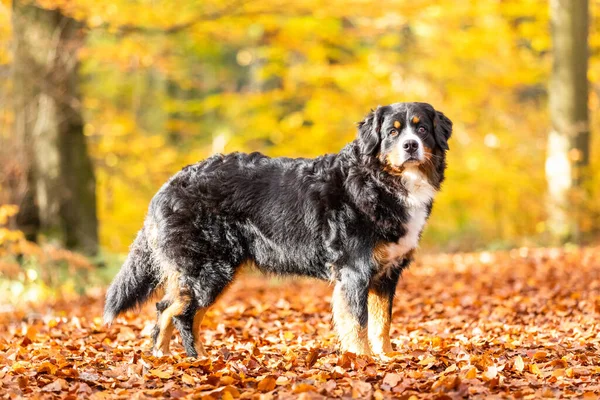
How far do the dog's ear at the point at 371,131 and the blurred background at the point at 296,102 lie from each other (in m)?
5.53

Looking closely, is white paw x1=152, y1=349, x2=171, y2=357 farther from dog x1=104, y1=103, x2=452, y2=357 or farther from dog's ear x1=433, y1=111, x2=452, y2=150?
dog's ear x1=433, y1=111, x2=452, y2=150

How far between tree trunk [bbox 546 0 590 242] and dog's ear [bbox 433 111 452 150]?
7827mm

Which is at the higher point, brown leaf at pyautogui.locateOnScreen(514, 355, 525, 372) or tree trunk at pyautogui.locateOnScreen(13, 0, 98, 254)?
tree trunk at pyautogui.locateOnScreen(13, 0, 98, 254)

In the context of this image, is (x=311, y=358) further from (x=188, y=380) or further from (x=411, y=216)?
(x=411, y=216)

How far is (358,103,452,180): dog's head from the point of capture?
5043 millimetres

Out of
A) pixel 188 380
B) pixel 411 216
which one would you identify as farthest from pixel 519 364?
pixel 188 380

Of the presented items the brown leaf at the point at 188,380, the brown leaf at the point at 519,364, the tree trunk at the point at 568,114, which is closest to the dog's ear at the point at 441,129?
the brown leaf at the point at 519,364

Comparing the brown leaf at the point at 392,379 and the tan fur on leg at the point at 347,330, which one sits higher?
the tan fur on leg at the point at 347,330

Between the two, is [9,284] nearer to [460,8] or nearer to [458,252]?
[458,252]

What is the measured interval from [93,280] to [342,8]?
6.01 meters

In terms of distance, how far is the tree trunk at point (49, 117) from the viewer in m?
10.5

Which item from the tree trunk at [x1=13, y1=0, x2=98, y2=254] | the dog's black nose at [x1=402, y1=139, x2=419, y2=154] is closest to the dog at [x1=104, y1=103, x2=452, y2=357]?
the dog's black nose at [x1=402, y1=139, x2=419, y2=154]

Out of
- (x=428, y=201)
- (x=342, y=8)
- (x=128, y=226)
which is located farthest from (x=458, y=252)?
(x=428, y=201)

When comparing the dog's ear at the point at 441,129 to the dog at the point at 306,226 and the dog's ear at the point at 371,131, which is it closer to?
the dog at the point at 306,226
